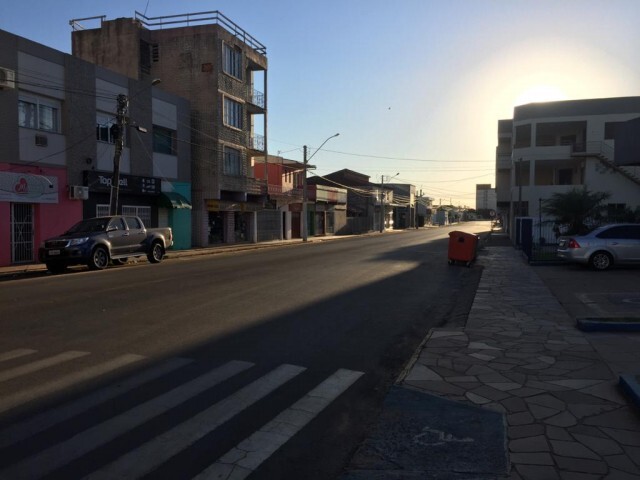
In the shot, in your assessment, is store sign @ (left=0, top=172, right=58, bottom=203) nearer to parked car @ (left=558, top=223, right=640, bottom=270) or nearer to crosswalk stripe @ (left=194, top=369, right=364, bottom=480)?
crosswalk stripe @ (left=194, top=369, right=364, bottom=480)

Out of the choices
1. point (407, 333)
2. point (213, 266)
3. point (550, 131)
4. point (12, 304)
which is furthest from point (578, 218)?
point (550, 131)

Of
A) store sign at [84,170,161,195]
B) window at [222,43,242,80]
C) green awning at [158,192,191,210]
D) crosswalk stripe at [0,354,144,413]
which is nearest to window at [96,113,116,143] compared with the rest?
store sign at [84,170,161,195]

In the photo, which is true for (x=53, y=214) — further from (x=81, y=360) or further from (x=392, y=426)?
(x=392, y=426)

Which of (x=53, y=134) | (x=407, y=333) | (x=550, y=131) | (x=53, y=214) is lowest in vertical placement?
(x=407, y=333)

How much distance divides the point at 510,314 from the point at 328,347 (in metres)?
Answer: 4.12

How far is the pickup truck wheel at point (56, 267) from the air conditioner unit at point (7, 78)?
22.7 feet

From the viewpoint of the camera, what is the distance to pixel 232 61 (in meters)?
35.2

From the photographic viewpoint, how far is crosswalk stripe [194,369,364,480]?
3.66 metres

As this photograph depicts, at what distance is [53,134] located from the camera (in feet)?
72.2

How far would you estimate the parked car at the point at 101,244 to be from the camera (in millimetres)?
17344

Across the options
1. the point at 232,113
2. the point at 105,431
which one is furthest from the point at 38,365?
the point at 232,113

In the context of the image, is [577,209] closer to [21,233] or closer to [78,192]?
[78,192]

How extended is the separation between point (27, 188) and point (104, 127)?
5.60 m

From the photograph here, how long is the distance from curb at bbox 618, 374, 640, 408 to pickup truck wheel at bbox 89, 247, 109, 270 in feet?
52.8
